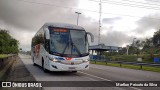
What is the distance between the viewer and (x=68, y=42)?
52.4ft

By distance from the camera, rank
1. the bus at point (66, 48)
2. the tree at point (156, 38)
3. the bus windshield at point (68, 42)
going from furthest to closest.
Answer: the tree at point (156, 38)
the bus windshield at point (68, 42)
the bus at point (66, 48)

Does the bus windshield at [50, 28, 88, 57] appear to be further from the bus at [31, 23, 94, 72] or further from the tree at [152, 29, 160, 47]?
the tree at [152, 29, 160, 47]

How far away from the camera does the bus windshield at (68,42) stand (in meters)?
15.7

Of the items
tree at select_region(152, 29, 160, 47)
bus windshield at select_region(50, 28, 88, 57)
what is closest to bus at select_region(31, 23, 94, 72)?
bus windshield at select_region(50, 28, 88, 57)

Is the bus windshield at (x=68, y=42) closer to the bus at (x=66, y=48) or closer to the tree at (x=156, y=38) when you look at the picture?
the bus at (x=66, y=48)

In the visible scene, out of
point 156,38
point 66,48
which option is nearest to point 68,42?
point 66,48

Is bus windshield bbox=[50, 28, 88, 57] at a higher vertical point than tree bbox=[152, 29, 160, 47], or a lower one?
lower

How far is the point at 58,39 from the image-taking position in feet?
52.5

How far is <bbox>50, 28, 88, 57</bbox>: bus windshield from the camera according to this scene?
1573 cm

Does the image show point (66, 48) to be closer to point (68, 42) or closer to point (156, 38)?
point (68, 42)

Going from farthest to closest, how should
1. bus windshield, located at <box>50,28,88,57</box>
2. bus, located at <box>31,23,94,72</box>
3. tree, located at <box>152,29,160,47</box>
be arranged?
1. tree, located at <box>152,29,160,47</box>
2. bus windshield, located at <box>50,28,88,57</box>
3. bus, located at <box>31,23,94,72</box>

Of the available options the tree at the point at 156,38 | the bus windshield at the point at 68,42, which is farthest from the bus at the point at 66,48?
the tree at the point at 156,38

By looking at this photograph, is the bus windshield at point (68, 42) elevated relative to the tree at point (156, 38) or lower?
lower

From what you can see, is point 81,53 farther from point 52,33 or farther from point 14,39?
point 14,39
